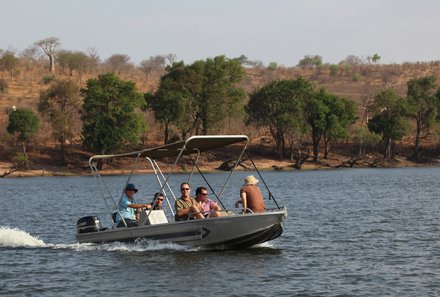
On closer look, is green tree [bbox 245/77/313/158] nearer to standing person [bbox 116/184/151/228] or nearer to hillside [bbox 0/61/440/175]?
hillside [bbox 0/61/440/175]

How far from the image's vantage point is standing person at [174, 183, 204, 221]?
25.0m

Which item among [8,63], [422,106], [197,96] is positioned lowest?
[422,106]

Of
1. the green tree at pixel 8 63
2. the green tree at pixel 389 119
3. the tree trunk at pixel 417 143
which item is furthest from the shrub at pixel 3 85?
the tree trunk at pixel 417 143

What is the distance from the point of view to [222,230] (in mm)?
24969

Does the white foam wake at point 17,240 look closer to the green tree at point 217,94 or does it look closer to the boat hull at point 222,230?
the boat hull at point 222,230

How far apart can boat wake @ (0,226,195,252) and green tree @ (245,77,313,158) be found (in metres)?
66.3

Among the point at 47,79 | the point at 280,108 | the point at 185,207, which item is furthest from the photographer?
the point at 47,79

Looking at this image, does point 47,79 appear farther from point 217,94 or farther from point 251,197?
point 251,197

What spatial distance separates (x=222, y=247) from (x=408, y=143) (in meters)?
84.6

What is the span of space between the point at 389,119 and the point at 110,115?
107 ft

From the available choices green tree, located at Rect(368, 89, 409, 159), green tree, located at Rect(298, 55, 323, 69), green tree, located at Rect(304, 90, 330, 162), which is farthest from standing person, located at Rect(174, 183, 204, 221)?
green tree, located at Rect(298, 55, 323, 69)

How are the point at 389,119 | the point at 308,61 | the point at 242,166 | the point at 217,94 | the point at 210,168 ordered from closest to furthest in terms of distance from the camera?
the point at 242,166 → the point at 210,168 → the point at 217,94 → the point at 389,119 → the point at 308,61

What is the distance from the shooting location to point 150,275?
22375mm

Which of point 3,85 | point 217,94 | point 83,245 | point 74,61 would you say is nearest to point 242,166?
point 217,94
